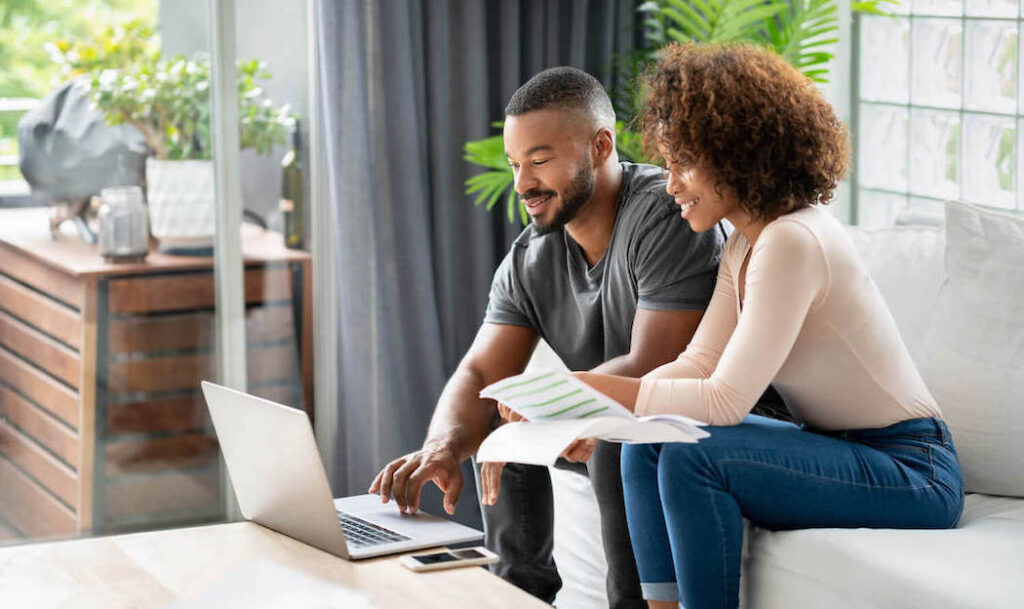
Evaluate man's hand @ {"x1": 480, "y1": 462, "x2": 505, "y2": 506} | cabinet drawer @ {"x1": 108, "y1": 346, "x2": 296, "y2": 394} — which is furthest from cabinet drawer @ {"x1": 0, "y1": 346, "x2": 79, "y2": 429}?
man's hand @ {"x1": 480, "y1": 462, "x2": 505, "y2": 506}

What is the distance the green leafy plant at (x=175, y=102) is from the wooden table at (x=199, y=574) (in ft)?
5.17

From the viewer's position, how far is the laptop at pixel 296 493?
1611 millimetres

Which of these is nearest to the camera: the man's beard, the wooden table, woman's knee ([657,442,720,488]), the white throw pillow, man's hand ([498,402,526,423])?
the wooden table

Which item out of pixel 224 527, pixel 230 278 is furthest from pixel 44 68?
pixel 224 527

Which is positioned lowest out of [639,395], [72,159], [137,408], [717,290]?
[137,408]

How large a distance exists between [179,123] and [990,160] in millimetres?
2008

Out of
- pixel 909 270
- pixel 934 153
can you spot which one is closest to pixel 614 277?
pixel 909 270

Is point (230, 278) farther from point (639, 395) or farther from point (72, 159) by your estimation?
point (639, 395)

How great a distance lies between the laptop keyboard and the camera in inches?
65.3

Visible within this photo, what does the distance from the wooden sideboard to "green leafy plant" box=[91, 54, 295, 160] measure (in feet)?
0.88

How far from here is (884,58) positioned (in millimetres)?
3230

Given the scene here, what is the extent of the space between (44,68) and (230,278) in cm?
68

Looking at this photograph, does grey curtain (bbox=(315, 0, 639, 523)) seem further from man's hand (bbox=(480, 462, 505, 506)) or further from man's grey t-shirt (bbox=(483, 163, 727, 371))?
man's hand (bbox=(480, 462, 505, 506))

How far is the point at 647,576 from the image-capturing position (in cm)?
181
